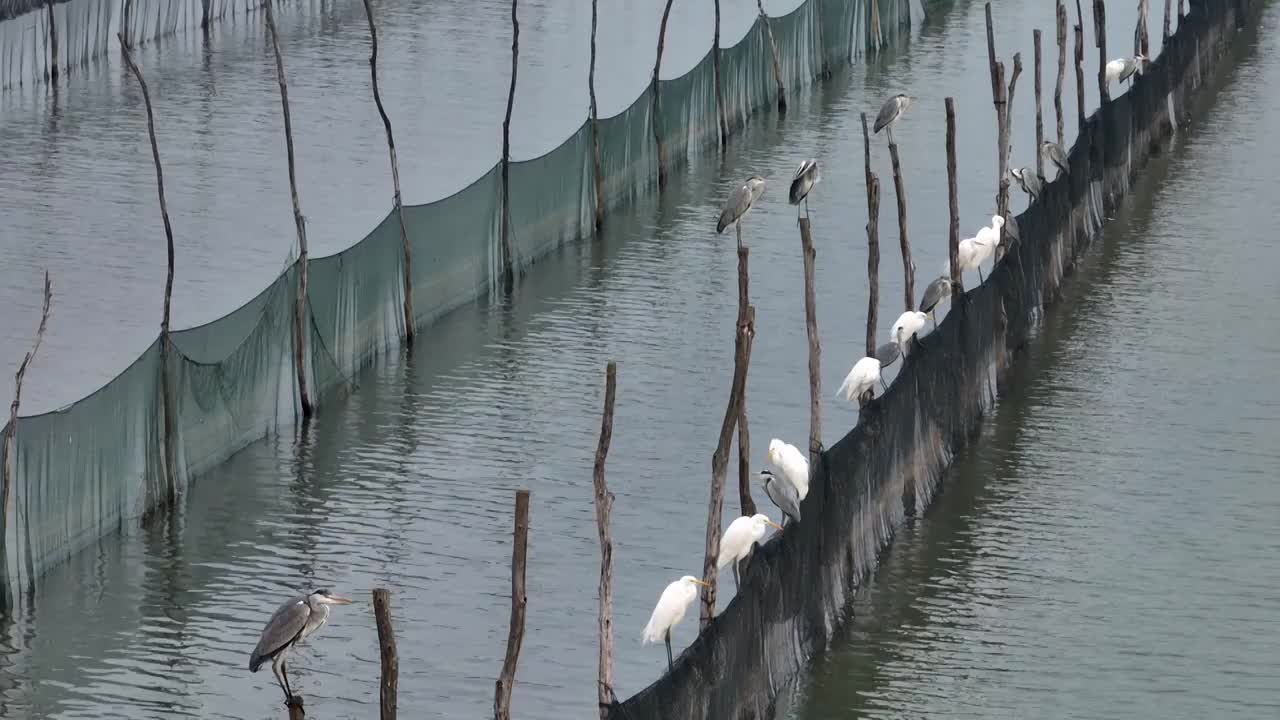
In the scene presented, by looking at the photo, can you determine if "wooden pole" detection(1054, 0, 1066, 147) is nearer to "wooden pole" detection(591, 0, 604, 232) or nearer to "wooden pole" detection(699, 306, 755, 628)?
"wooden pole" detection(591, 0, 604, 232)

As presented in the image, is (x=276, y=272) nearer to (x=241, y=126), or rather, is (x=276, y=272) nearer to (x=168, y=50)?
(x=241, y=126)

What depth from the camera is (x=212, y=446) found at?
17.5 meters

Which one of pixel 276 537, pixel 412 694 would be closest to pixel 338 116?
pixel 276 537

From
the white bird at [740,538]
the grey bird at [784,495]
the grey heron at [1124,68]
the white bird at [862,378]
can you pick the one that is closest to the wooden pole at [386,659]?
the white bird at [740,538]

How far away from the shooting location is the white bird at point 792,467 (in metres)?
13.7

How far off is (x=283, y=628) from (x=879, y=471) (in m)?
5.65

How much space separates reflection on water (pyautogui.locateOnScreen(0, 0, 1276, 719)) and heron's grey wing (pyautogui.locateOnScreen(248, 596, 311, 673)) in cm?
216

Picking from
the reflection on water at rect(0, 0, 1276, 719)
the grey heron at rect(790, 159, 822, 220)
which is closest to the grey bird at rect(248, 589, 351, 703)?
the reflection on water at rect(0, 0, 1276, 719)

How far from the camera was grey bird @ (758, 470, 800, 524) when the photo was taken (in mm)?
13242

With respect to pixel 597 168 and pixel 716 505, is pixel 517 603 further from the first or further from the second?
pixel 597 168

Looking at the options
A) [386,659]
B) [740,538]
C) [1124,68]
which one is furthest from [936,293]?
[1124,68]

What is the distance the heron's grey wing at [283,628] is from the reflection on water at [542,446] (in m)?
2.16

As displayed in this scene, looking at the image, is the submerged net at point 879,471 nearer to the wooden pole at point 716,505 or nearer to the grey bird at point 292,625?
the wooden pole at point 716,505

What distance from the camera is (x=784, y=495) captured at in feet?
44.2
